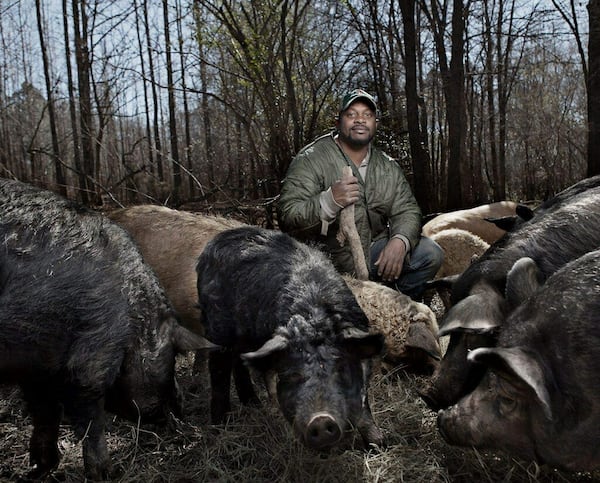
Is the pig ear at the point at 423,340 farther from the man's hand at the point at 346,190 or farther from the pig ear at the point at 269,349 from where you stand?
the pig ear at the point at 269,349

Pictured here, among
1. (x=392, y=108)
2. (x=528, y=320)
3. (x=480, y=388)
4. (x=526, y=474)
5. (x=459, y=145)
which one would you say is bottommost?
(x=526, y=474)

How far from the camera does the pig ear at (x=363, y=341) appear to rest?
9.07 feet

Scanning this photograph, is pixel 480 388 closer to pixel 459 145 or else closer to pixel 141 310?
pixel 141 310

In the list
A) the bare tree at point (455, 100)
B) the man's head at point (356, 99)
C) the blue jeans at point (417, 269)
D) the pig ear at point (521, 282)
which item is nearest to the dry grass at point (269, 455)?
the pig ear at point (521, 282)

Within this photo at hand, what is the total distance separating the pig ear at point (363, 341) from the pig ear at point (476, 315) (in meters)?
0.38

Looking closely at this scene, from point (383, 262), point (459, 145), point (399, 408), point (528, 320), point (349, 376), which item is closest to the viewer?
point (528, 320)

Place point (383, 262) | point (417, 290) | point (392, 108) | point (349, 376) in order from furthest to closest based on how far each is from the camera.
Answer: point (392, 108), point (417, 290), point (383, 262), point (349, 376)

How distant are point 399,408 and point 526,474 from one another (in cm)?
96

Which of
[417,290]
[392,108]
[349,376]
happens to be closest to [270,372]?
[349,376]

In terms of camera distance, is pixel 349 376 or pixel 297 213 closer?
pixel 349 376

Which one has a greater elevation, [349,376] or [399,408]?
[349,376]

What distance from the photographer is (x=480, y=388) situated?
272cm

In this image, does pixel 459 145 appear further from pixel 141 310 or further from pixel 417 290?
pixel 141 310

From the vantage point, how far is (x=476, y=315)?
3.09 meters
